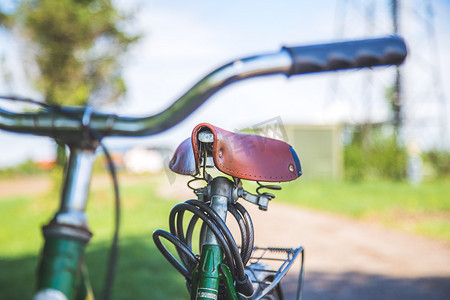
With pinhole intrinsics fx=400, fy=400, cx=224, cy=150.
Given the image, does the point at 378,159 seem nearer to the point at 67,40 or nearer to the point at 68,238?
the point at 67,40

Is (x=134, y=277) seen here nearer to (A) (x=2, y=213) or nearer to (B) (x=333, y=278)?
(B) (x=333, y=278)

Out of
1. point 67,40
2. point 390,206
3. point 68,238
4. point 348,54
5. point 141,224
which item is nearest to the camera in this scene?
point 68,238

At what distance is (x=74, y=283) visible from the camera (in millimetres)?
787

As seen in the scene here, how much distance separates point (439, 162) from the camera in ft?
55.3

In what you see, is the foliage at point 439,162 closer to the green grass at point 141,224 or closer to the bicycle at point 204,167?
the green grass at point 141,224

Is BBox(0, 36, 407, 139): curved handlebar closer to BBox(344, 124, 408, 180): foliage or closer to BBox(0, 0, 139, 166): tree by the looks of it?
BBox(0, 0, 139, 166): tree

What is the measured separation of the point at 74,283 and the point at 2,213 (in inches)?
390

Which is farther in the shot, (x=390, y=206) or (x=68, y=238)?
(x=390, y=206)

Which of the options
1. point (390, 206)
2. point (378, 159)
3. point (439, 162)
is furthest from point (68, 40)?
point (439, 162)

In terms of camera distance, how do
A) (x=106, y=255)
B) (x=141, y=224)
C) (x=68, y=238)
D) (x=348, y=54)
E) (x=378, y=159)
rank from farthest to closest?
(x=378, y=159) → (x=141, y=224) → (x=106, y=255) → (x=348, y=54) → (x=68, y=238)

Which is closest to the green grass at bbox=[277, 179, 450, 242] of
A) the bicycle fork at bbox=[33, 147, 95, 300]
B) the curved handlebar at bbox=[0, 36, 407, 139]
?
the curved handlebar at bbox=[0, 36, 407, 139]

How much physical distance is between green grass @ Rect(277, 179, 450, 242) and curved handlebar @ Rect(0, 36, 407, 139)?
553 cm

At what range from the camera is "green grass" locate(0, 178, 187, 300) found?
11.4 ft

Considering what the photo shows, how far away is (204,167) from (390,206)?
7.90m
